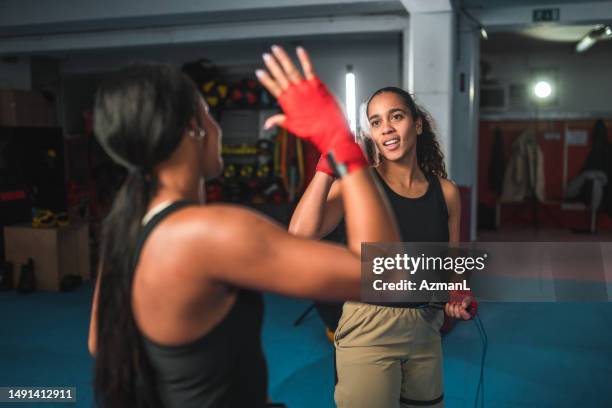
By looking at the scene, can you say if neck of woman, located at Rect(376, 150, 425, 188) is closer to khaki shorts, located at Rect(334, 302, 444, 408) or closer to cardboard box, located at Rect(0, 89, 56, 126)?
khaki shorts, located at Rect(334, 302, 444, 408)

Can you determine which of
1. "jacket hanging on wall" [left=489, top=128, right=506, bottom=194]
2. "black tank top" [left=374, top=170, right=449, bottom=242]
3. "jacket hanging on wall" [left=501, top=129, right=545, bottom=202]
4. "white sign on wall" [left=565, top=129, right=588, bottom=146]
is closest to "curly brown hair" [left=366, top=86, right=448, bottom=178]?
"black tank top" [left=374, top=170, right=449, bottom=242]

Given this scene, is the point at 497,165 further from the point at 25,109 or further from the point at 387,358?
the point at 387,358

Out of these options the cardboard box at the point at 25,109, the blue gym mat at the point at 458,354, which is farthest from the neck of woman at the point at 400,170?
the cardboard box at the point at 25,109

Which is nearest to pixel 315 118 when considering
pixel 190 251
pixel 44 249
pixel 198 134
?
pixel 198 134

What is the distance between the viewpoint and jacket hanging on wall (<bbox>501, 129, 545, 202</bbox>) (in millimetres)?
8922

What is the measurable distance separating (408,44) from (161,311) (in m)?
5.08

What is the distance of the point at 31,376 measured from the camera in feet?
12.1

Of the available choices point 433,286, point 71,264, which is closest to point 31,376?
point 71,264

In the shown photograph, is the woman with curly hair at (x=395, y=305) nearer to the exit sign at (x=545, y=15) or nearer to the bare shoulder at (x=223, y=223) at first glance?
the bare shoulder at (x=223, y=223)

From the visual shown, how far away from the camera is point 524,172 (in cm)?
903

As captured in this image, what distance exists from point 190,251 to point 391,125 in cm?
117

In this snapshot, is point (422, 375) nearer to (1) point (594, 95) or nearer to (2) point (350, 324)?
(2) point (350, 324)

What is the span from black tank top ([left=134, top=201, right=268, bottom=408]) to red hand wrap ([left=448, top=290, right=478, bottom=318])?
0.96 m

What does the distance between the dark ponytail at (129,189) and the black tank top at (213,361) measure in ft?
0.13
